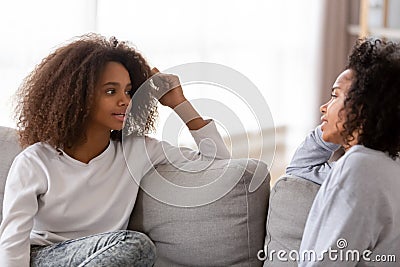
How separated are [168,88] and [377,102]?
27.0 inches

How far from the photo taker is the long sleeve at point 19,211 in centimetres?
193

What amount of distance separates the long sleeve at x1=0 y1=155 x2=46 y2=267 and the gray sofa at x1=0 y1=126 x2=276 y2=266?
300 millimetres

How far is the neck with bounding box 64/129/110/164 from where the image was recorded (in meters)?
2.09

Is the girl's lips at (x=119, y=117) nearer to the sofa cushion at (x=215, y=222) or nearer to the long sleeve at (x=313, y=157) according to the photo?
the sofa cushion at (x=215, y=222)

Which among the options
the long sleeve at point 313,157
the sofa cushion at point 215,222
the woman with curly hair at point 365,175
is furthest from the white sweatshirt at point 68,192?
the woman with curly hair at point 365,175

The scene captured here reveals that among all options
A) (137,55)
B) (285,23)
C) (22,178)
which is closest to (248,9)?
(285,23)

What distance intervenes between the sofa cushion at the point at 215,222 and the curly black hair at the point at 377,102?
378 millimetres

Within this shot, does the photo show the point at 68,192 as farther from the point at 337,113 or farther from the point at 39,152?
the point at 337,113

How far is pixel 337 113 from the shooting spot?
1.78m

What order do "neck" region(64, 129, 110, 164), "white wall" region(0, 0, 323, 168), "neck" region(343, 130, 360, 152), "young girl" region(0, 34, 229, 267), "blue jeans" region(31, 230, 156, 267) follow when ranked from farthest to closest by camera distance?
1. "white wall" region(0, 0, 323, 168)
2. "neck" region(64, 129, 110, 164)
3. "young girl" region(0, 34, 229, 267)
4. "blue jeans" region(31, 230, 156, 267)
5. "neck" region(343, 130, 360, 152)

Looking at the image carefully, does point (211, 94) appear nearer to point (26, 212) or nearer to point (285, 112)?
point (285, 112)

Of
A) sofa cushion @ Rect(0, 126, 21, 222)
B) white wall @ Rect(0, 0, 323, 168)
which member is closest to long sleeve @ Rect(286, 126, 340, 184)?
sofa cushion @ Rect(0, 126, 21, 222)

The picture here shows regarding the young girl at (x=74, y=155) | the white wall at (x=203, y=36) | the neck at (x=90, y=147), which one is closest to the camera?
the young girl at (x=74, y=155)

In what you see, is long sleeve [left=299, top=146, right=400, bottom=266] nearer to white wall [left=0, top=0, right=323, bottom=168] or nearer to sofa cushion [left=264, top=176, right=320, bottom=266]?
sofa cushion [left=264, top=176, right=320, bottom=266]
